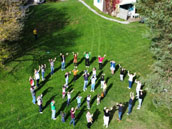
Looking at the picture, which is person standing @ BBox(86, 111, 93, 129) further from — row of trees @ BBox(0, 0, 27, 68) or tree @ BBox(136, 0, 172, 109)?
row of trees @ BBox(0, 0, 27, 68)

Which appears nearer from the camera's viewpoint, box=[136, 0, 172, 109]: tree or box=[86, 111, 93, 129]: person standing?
box=[136, 0, 172, 109]: tree

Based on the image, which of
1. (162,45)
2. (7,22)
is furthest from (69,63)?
(162,45)

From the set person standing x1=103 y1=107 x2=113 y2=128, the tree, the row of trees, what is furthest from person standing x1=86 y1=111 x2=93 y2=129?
the row of trees

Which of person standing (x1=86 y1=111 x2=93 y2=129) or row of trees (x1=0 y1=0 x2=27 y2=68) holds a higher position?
row of trees (x1=0 y1=0 x2=27 y2=68)

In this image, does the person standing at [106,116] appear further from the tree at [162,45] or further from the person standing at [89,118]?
the tree at [162,45]

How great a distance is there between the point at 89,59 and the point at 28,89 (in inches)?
A: 297

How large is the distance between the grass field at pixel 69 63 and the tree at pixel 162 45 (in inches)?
90.8

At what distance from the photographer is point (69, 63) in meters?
22.0

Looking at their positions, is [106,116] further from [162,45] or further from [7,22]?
[7,22]

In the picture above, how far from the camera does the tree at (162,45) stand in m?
14.4

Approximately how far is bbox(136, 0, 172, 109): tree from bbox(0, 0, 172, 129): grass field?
7.57ft

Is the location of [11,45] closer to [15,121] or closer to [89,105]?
[15,121]

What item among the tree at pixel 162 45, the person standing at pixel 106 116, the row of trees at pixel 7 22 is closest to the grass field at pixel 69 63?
the person standing at pixel 106 116

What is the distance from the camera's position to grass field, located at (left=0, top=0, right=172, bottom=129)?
625 inches
